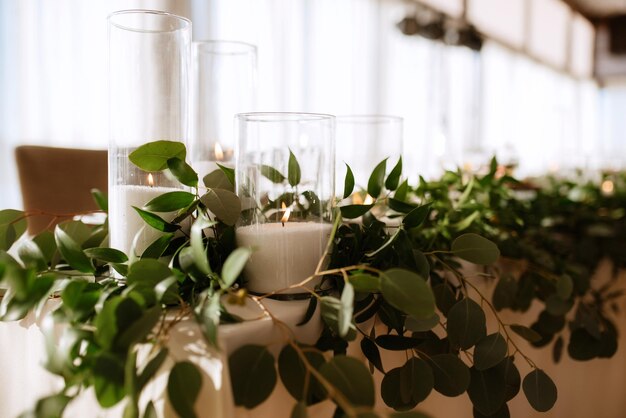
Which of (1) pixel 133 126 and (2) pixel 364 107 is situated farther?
(2) pixel 364 107

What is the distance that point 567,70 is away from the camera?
841cm

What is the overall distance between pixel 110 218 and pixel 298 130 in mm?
225

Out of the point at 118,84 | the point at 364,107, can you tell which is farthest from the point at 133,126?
the point at 364,107

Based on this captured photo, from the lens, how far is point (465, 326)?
52 centimetres

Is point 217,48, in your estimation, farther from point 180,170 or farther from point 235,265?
point 235,265

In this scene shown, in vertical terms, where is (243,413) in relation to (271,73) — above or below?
below

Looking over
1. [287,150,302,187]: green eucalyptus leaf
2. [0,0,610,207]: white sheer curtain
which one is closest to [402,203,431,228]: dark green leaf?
[287,150,302,187]: green eucalyptus leaf

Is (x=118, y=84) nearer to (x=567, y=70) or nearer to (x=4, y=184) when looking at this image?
(x=4, y=184)

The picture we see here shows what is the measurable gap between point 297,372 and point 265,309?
6 cm

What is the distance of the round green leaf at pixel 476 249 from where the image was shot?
524mm

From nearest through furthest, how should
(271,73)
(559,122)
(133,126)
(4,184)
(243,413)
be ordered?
(243,413) → (133,126) → (4,184) → (271,73) → (559,122)

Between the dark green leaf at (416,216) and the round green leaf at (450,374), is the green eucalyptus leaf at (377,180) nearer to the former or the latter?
the dark green leaf at (416,216)

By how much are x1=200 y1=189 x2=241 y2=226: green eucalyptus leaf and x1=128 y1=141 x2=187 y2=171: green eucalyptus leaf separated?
0.05 m

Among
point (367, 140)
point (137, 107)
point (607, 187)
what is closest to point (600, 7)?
point (607, 187)
